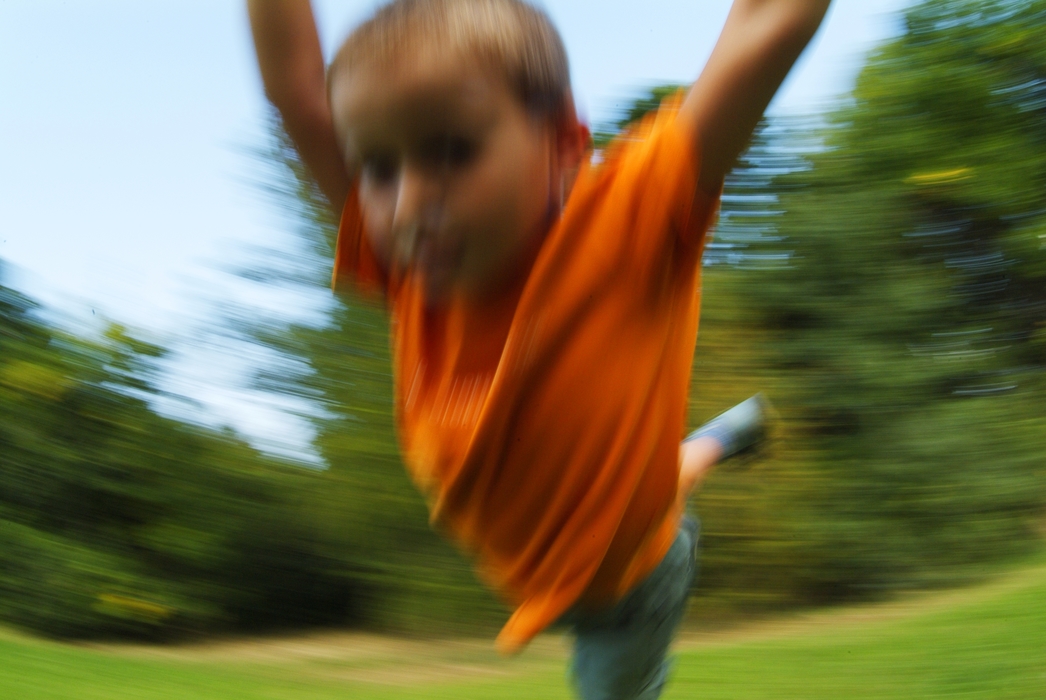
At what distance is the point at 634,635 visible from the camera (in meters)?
1.54

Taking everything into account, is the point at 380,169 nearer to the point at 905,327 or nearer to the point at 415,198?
the point at 415,198

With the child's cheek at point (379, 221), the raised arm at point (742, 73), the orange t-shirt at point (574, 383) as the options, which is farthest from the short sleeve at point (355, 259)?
the raised arm at point (742, 73)

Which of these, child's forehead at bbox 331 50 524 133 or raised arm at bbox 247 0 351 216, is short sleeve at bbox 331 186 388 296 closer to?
raised arm at bbox 247 0 351 216

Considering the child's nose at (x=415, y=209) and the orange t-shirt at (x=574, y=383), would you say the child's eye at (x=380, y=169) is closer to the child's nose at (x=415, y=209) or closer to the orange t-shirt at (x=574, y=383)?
the child's nose at (x=415, y=209)

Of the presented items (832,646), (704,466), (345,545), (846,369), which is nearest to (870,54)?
(846,369)

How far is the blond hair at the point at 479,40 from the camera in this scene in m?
1.07

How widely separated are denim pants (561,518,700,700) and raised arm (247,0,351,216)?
81 centimetres

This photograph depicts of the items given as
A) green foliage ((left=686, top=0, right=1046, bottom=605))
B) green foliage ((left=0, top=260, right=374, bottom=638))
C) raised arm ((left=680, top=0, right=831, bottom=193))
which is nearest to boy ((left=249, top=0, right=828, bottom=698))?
raised arm ((left=680, top=0, right=831, bottom=193))

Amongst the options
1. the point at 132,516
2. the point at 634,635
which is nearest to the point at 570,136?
the point at 634,635

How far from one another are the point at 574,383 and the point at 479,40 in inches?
16.7

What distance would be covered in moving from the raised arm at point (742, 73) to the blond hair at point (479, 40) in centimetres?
21

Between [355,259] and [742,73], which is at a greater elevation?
[742,73]

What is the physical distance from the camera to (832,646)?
3.56 metres

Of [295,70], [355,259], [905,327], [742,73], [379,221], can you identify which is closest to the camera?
[742,73]
